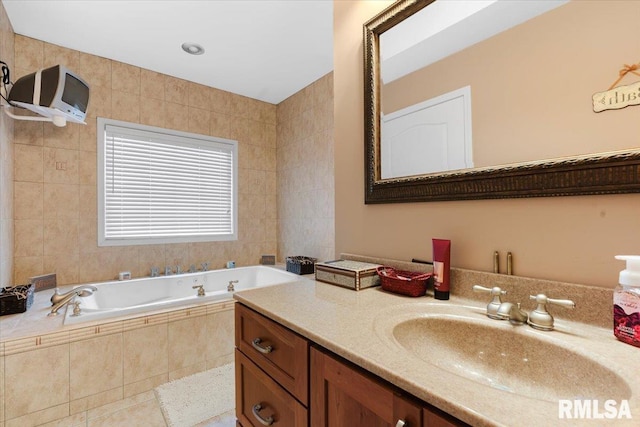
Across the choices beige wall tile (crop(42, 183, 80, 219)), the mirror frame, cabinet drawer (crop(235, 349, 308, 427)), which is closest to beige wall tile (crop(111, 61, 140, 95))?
beige wall tile (crop(42, 183, 80, 219))

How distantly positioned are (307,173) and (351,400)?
2729 millimetres

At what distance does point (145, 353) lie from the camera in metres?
1.90

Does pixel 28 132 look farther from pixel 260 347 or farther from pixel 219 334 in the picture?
pixel 260 347

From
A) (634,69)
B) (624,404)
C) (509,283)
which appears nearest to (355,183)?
(509,283)

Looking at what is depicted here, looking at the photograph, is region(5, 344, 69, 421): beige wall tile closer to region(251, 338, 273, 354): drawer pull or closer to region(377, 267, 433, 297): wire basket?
region(251, 338, 273, 354): drawer pull

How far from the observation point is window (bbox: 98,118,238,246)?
2711mm

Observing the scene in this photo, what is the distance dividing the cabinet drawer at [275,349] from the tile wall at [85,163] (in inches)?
87.7

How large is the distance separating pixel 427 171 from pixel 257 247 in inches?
108

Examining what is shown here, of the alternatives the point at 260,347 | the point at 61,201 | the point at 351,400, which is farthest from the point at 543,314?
the point at 61,201

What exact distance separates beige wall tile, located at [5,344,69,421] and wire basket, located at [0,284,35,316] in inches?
18.9

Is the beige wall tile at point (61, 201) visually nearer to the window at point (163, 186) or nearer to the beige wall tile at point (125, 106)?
the window at point (163, 186)

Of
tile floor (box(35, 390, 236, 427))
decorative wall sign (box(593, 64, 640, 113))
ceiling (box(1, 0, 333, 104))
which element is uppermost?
ceiling (box(1, 0, 333, 104))

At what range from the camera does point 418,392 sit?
19.8 inches

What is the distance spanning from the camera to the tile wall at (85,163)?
7.69 ft
